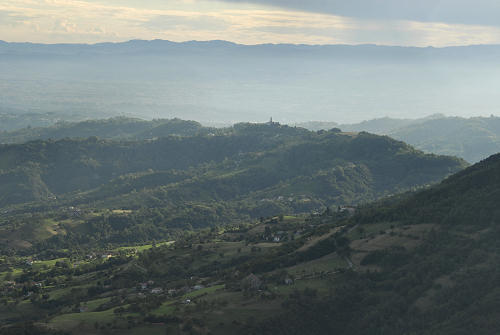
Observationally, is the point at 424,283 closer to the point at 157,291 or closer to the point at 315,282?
the point at 315,282

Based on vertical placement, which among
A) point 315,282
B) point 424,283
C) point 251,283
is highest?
point 424,283

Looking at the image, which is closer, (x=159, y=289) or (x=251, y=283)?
(x=251, y=283)

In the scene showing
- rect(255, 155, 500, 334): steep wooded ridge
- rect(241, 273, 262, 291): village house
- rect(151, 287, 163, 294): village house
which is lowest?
rect(151, 287, 163, 294): village house

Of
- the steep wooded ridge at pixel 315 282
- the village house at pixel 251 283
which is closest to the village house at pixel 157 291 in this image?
the steep wooded ridge at pixel 315 282

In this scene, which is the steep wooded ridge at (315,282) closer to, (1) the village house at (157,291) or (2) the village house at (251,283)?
(1) the village house at (157,291)

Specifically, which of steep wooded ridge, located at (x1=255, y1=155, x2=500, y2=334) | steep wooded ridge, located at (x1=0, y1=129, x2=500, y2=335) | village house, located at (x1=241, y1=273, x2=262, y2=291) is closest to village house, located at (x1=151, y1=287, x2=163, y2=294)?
steep wooded ridge, located at (x1=0, y1=129, x2=500, y2=335)

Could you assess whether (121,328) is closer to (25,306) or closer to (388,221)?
(25,306)

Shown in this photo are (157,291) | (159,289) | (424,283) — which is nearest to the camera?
(424,283)

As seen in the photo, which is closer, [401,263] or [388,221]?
[401,263]

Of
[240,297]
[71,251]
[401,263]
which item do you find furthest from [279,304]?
[71,251]

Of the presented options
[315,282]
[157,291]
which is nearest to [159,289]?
[157,291]

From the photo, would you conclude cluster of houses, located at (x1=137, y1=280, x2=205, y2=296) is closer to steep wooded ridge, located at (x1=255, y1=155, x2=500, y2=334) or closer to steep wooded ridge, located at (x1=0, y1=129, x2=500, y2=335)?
steep wooded ridge, located at (x1=0, y1=129, x2=500, y2=335)
